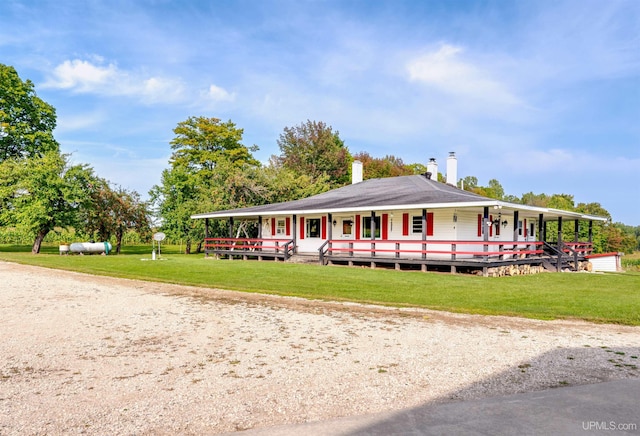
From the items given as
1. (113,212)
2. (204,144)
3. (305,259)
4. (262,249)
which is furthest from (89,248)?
(204,144)

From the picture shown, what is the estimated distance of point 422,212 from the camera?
19234 mm

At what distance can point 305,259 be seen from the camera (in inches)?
887

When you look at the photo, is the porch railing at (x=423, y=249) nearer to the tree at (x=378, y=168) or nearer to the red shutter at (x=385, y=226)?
the red shutter at (x=385, y=226)

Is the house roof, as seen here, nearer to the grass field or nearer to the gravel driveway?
the grass field

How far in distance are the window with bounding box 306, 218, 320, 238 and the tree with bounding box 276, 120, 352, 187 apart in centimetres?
2530

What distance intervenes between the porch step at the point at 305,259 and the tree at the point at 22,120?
24.1 metres

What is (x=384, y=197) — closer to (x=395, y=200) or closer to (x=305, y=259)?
(x=395, y=200)

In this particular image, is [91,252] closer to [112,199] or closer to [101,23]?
[112,199]

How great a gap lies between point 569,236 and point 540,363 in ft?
137

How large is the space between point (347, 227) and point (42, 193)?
20161 mm

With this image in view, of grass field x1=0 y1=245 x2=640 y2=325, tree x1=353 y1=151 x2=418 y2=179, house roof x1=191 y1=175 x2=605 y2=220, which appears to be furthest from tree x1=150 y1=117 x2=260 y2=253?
tree x1=353 y1=151 x2=418 y2=179

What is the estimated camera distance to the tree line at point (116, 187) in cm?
2828

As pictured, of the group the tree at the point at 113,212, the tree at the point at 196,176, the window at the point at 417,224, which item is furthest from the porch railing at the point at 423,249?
the tree at the point at 113,212

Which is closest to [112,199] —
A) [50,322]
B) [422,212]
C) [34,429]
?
[422,212]
